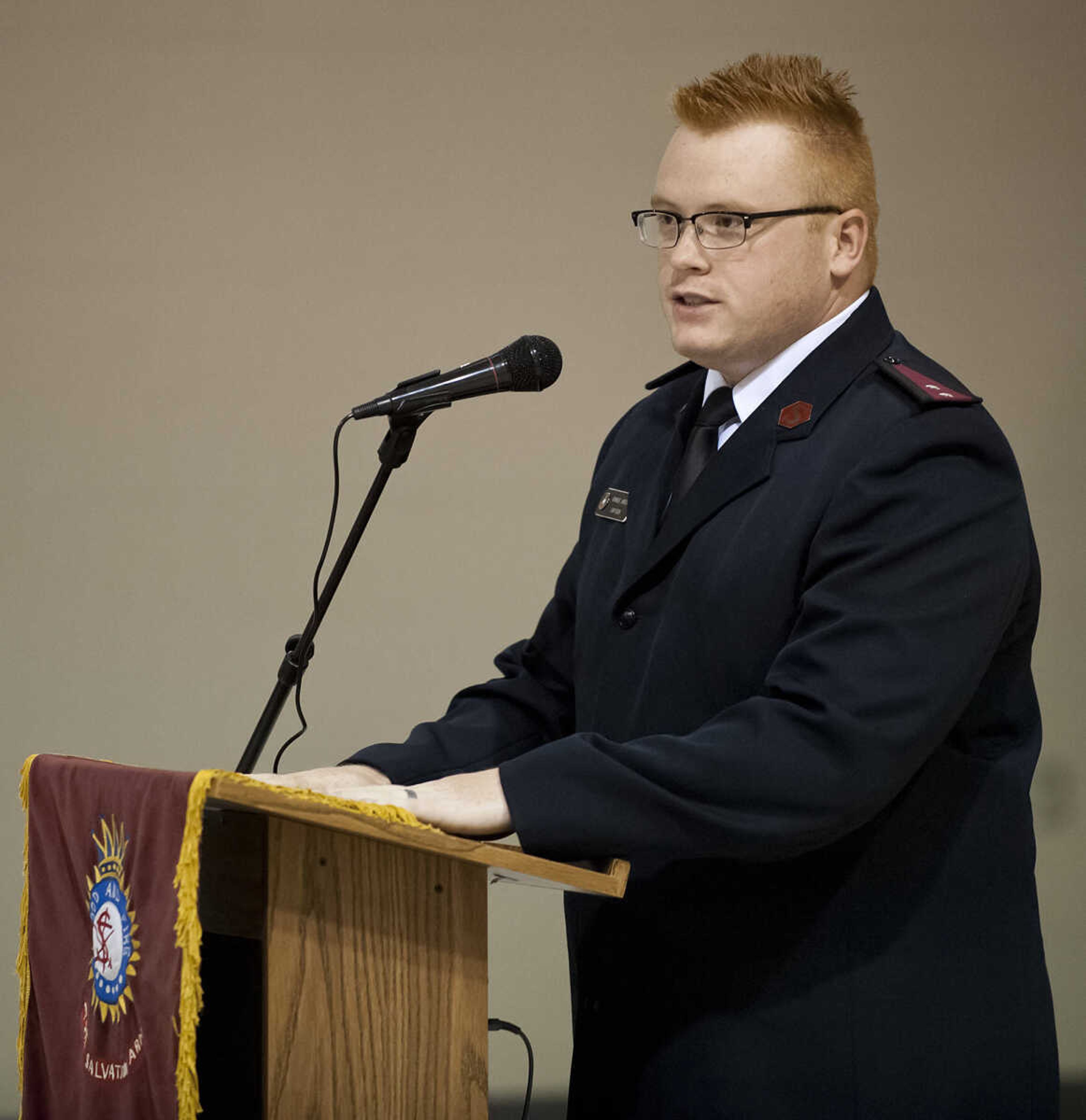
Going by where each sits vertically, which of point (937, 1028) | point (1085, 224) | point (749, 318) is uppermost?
point (1085, 224)

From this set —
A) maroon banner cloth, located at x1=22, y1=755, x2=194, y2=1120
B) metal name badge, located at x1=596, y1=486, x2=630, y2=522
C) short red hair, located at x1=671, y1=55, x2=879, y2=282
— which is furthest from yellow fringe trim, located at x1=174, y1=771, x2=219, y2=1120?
short red hair, located at x1=671, y1=55, x2=879, y2=282

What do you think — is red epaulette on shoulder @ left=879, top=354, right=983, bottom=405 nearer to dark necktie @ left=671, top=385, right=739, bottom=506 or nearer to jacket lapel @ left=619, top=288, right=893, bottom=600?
jacket lapel @ left=619, top=288, right=893, bottom=600

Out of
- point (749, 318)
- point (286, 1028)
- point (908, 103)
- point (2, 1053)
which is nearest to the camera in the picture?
point (286, 1028)

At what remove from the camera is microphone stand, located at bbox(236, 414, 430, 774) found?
168 cm

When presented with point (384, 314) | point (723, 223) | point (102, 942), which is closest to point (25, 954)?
point (102, 942)

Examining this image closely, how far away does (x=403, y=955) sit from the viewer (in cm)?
126

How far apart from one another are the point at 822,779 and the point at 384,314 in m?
2.37

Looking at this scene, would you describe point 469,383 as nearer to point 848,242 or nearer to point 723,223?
point 723,223

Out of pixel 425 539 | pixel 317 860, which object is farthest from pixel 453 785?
pixel 425 539

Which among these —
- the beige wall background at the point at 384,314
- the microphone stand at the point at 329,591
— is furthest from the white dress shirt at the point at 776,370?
the beige wall background at the point at 384,314

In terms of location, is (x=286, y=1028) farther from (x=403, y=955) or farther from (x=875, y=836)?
(x=875, y=836)

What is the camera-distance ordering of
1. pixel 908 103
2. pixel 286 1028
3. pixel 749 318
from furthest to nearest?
pixel 908 103, pixel 749 318, pixel 286 1028

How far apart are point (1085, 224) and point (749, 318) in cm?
238

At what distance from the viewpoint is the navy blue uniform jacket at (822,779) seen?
1.30m
